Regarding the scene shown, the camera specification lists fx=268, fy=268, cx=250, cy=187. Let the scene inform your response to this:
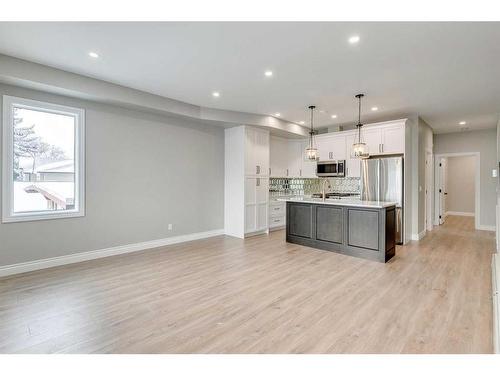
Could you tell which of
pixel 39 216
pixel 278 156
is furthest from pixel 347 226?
pixel 39 216

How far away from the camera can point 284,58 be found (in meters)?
3.29

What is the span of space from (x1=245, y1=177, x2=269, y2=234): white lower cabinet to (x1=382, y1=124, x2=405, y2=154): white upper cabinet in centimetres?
276

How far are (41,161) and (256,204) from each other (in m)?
4.16

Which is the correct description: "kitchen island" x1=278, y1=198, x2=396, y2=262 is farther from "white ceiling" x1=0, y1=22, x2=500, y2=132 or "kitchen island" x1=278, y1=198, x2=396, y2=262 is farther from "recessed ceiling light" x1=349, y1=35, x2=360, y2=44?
"recessed ceiling light" x1=349, y1=35, x2=360, y2=44

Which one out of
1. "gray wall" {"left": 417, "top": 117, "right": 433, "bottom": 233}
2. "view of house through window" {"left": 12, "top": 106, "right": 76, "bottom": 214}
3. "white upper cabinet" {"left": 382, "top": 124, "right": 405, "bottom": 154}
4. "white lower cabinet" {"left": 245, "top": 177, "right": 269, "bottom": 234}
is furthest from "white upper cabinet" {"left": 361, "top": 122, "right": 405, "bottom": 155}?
"view of house through window" {"left": 12, "top": 106, "right": 76, "bottom": 214}

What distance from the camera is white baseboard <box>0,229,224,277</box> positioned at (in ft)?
12.4

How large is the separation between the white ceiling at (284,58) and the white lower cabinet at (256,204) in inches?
79.7

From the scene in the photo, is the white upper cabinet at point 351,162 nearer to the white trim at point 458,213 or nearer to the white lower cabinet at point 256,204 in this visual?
the white lower cabinet at point 256,204

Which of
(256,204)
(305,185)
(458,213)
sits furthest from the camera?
(458,213)

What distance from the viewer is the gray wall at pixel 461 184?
9.68m

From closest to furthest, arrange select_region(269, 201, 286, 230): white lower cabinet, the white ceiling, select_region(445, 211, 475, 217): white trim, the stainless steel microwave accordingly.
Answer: the white ceiling → the stainless steel microwave → select_region(269, 201, 286, 230): white lower cabinet → select_region(445, 211, 475, 217): white trim

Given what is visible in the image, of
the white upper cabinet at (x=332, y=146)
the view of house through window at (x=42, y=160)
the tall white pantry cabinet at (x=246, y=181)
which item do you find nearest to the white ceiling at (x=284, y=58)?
the view of house through window at (x=42, y=160)

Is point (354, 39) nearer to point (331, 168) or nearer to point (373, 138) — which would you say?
point (373, 138)

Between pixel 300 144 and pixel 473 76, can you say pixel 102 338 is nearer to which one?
pixel 473 76
